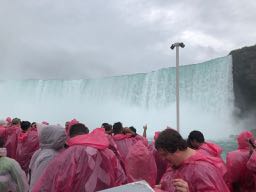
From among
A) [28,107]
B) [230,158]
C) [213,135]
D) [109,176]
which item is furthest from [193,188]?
[28,107]

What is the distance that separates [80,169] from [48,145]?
0.88 metres

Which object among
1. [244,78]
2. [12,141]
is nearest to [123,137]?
[12,141]

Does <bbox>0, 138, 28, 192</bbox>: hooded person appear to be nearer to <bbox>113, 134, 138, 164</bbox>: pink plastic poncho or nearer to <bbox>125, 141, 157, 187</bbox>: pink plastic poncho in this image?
<bbox>125, 141, 157, 187</bbox>: pink plastic poncho

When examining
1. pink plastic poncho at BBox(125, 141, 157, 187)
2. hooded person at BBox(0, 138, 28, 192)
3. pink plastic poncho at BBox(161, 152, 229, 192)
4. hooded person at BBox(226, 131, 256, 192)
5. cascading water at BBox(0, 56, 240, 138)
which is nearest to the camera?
pink plastic poncho at BBox(161, 152, 229, 192)

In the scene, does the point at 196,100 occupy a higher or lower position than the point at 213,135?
higher

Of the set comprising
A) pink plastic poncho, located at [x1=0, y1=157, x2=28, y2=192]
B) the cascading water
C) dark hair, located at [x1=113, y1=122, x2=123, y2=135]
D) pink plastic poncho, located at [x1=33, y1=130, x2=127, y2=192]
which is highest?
the cascading water

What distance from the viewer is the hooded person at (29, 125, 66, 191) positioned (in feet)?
12.9

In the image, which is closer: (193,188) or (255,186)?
(193,188)

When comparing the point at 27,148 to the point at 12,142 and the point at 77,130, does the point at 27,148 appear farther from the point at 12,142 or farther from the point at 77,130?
the point at 77,130

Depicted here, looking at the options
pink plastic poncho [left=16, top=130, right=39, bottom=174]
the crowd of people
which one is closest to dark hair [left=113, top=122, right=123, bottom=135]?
pink plastic poncho [left=16, top=130, right=39, bottom=174]

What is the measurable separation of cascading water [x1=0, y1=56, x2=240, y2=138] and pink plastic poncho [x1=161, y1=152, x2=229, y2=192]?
36.2 meters

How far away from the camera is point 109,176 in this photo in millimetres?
3383

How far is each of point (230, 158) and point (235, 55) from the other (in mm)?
39464

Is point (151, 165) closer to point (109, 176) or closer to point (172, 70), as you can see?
point (109, 176)
